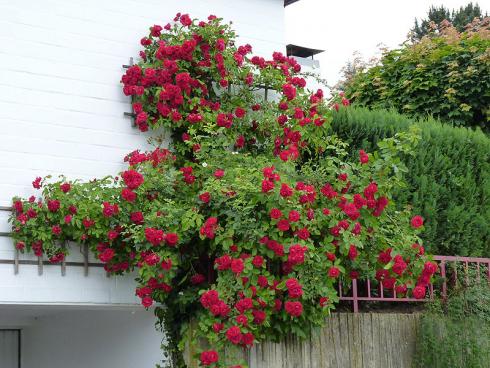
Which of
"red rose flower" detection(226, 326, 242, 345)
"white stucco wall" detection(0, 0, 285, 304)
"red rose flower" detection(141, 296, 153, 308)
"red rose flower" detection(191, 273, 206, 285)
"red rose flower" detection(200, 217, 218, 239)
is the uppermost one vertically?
"white stucco wall" detection(0, 0, 285, 304)

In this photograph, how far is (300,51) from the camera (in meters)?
9.84

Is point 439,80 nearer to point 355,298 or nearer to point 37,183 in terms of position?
point 355,298

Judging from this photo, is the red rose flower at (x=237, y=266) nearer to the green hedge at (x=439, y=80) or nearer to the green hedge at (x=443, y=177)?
the green hedge at (x=443, y=177)

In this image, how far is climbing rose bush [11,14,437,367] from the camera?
→ 247 inches

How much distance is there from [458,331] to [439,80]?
505cm

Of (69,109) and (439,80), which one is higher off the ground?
(439,80)

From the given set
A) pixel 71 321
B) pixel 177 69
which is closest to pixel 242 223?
pixel 177 69

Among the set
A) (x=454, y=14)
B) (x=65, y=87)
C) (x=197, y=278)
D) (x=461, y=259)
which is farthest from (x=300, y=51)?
(x=454, y=14)

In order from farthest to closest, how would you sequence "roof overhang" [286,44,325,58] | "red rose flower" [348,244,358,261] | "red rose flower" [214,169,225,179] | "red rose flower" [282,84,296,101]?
"roof overhang" [286,44,325,58] < "red rose flower" [282,84,296,101] < "red rose flower" [214,169,225,179] < "red rose flower" [348,244,358,261]

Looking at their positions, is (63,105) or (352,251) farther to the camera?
(63,105)

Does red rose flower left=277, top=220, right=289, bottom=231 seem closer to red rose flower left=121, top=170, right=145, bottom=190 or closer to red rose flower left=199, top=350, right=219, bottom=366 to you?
red rose flower left=199, top=350, right=219, bottom=366

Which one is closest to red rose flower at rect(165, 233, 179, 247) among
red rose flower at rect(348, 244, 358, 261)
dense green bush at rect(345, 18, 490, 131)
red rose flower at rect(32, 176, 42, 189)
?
red rose flower at rect(32, 176, 42, 189)

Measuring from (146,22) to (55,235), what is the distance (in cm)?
235

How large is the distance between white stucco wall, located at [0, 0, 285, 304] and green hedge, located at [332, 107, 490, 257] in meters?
2.22
